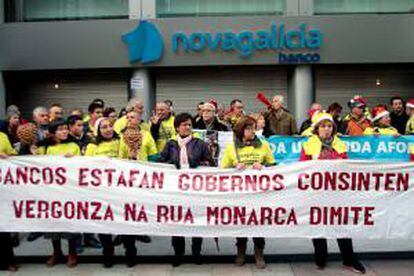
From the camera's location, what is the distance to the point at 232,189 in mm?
6918

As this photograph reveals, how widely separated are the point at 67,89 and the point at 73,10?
94.0 inches

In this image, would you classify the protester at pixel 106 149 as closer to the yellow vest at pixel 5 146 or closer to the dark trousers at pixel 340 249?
the yellow vest at pixel 5 146

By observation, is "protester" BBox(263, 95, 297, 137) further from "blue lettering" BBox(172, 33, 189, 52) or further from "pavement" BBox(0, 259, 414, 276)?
"blue lettering" BBox(172, 33, 189, 52)

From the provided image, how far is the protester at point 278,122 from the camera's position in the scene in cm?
1140

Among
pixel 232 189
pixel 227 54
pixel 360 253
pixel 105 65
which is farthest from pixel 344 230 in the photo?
pixel 105 65

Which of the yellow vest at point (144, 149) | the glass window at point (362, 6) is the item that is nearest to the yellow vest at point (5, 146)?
the yellow vest at point (144, 149)

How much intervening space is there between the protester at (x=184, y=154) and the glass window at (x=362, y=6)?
11.3 metres

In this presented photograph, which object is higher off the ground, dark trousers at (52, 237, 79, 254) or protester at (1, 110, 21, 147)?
protester at (1, 110, 21, 147)

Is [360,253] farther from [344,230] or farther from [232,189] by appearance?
[232,189]

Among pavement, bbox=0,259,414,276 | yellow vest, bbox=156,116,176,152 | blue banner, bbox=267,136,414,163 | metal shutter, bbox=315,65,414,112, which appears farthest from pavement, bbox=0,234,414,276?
metal shutter, bbox=315,65,414,112

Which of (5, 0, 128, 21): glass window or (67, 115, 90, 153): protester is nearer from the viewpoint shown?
(67, 115, 90, 153): protester

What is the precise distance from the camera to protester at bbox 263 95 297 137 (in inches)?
449

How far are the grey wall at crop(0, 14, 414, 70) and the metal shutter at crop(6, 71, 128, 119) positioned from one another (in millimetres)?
882

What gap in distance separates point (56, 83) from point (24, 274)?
12.2 metres
